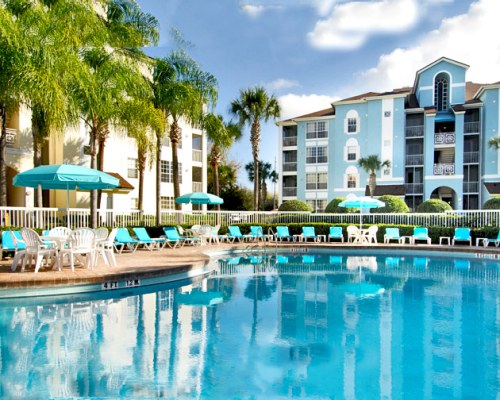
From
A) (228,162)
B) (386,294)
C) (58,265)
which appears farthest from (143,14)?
(228,162)

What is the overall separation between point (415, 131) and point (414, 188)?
5133 millimetres

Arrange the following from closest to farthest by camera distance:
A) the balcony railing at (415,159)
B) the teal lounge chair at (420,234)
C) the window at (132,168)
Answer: the teal lounge chair at (420,234)
the window at (132,168)
the balcony railing at (415,159)

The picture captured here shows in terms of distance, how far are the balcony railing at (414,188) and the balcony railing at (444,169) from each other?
5.51 ft

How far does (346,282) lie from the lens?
1173 cm

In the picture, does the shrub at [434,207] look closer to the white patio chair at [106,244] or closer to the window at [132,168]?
the white patio chair at [106,244]

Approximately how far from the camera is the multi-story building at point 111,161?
826 inches

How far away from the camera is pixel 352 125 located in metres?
39.3

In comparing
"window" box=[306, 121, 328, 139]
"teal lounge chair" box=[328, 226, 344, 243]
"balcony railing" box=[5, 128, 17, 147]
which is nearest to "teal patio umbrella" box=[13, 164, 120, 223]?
"balcony railing" box=[5, 128, 17, 147]

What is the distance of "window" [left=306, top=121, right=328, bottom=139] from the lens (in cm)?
4097

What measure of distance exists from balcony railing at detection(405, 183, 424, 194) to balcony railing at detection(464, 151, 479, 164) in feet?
14.0

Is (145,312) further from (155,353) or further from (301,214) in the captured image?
(301,214)

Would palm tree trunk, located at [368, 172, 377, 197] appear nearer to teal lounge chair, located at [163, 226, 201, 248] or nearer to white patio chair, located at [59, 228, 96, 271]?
teal lounge chair, located at [163, 226, 201, 248]

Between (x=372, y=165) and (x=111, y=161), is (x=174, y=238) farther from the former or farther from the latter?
(x=372, y=165)

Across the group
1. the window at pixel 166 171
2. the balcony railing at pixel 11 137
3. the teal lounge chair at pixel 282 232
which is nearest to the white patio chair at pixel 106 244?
the teal lounge chair at pixel 282 232
